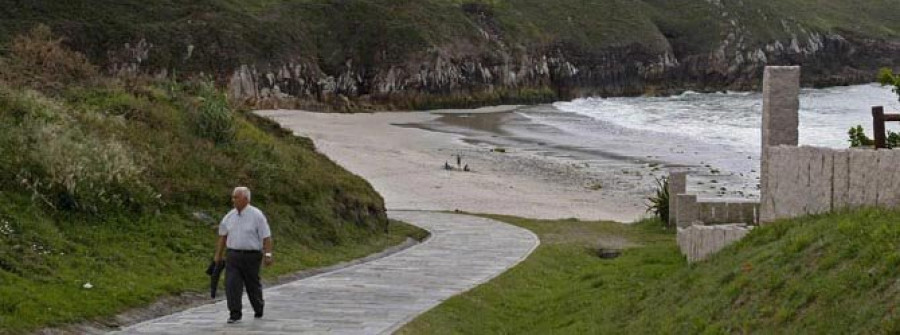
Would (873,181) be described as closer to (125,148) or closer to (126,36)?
(125,148)

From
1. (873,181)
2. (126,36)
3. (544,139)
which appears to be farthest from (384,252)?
(126,36)

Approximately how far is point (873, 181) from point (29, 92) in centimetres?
1444

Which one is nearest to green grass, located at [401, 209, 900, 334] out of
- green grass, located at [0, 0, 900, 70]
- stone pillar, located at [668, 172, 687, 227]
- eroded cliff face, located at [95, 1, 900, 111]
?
stone pillar, located at [668, 172, 687, 227]

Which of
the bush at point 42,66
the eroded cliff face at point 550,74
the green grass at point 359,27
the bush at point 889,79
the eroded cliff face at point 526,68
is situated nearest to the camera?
the bush at point 889,79

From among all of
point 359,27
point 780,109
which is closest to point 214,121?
point 780,109

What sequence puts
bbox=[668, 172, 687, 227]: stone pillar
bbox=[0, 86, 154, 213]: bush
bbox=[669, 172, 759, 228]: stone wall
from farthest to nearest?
bbox=[668, 172, 687, 227]: stone pillar → bbox=[669, 172, 759, 228]: stone wall → bbox=[0, 86, 154, 213]: bush

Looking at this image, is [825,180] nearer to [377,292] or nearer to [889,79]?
[889,79]

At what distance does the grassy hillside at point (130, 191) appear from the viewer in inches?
601

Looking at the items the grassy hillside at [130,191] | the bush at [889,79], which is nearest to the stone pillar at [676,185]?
the grassy hillside at [130,191]

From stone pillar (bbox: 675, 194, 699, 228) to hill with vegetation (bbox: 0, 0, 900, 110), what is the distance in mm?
34389

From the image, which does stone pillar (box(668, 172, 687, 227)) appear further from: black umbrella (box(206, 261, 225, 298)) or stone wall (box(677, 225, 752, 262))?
black umbrella (box(206, 261, 225, 298))

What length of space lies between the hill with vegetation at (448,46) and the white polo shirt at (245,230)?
41058 millimetres

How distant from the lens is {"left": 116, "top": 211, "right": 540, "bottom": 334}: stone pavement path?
46.7 ft

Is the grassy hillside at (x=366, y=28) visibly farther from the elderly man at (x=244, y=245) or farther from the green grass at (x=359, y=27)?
the elderly man at (x=244, y=245)
